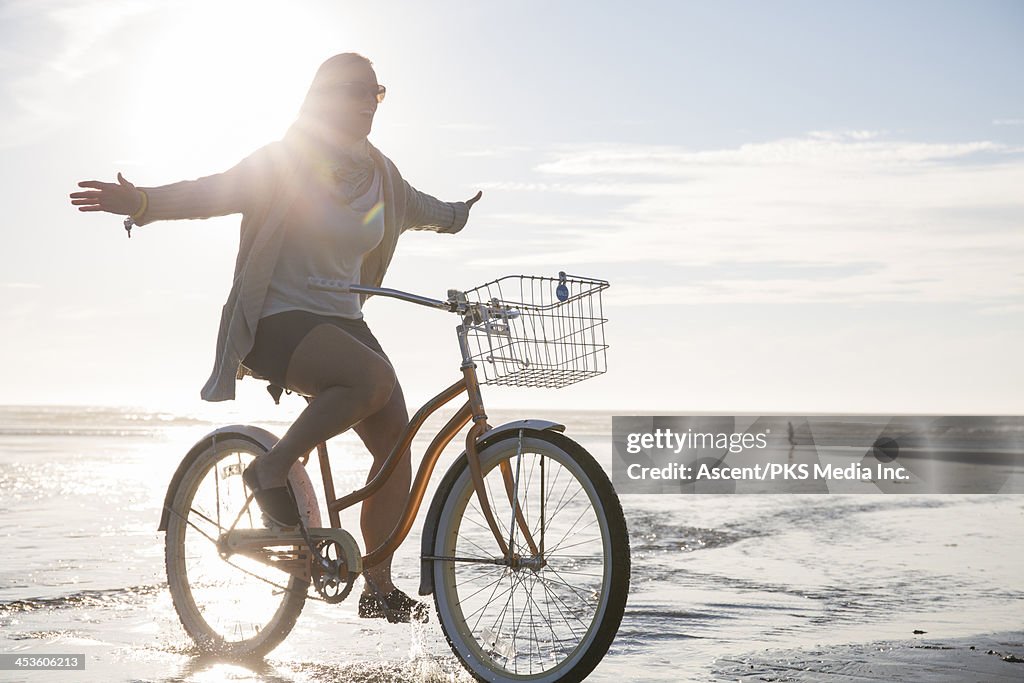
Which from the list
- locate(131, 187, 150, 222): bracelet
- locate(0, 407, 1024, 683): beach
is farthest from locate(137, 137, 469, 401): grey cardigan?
locate(0, 407, 1024, 683): beach

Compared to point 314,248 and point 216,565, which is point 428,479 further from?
point 216,565

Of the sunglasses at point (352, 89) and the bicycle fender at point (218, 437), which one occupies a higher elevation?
the sunglasses at point (352, 89)

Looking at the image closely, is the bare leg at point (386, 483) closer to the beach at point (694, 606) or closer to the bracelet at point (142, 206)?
the beach at point (694, 606)

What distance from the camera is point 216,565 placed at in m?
5.18

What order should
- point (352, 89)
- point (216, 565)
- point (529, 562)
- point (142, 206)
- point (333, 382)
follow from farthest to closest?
point (216, 565)
point (352, 89)
point (333, 382)
point (142, 206)
point (529, 562)

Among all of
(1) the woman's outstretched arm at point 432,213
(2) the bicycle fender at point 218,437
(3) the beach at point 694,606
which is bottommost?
(3) the beach at point 694,606

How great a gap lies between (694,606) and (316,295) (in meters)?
2.96

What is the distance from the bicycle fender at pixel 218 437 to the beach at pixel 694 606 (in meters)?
0.64

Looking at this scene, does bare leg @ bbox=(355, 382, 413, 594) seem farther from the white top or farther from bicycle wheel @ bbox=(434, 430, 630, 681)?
the white top

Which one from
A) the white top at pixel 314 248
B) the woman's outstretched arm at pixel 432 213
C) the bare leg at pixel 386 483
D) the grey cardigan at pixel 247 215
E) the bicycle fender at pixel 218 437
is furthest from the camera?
the woman's outstretched arm at pixel 432 213

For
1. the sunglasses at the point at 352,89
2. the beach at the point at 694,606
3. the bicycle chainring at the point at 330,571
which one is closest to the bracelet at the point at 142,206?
the sunglasses at the point at 352,89

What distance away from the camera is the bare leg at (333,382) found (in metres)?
4.30

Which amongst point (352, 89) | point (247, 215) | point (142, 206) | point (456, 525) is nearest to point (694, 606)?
point (456, 525)

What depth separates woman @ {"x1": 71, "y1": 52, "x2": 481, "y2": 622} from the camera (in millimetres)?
4324
